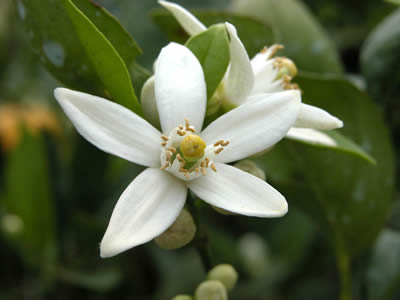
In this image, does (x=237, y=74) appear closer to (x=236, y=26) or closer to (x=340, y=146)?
(x=340, y=146)

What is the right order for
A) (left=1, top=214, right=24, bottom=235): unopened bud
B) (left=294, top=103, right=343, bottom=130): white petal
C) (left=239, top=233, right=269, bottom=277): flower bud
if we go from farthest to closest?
(left=239, top=233, right=269, bottom=277): flower bud
(left=1, top=214, right=24, bottom=235): unopened bud
(left=294, top=103, right=343, bottom=130): white petal

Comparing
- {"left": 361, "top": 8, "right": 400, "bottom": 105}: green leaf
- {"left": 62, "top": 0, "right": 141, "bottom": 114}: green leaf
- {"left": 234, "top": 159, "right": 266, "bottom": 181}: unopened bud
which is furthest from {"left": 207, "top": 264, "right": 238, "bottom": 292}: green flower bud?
{"left": 361, "top": 8, "right": 400, "bottom": 105}: green leaf

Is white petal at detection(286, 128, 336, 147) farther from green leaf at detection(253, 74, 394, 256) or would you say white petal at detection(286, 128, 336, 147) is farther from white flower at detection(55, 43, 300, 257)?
green leaf at detection(253, 74, 394, 256)

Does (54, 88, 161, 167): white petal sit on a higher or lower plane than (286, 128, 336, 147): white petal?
higher

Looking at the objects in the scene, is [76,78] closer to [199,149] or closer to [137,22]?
[199,149]

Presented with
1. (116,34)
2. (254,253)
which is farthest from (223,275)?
(254,253)

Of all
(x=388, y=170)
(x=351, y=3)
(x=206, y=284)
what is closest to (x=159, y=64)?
(x=206, y=284)
